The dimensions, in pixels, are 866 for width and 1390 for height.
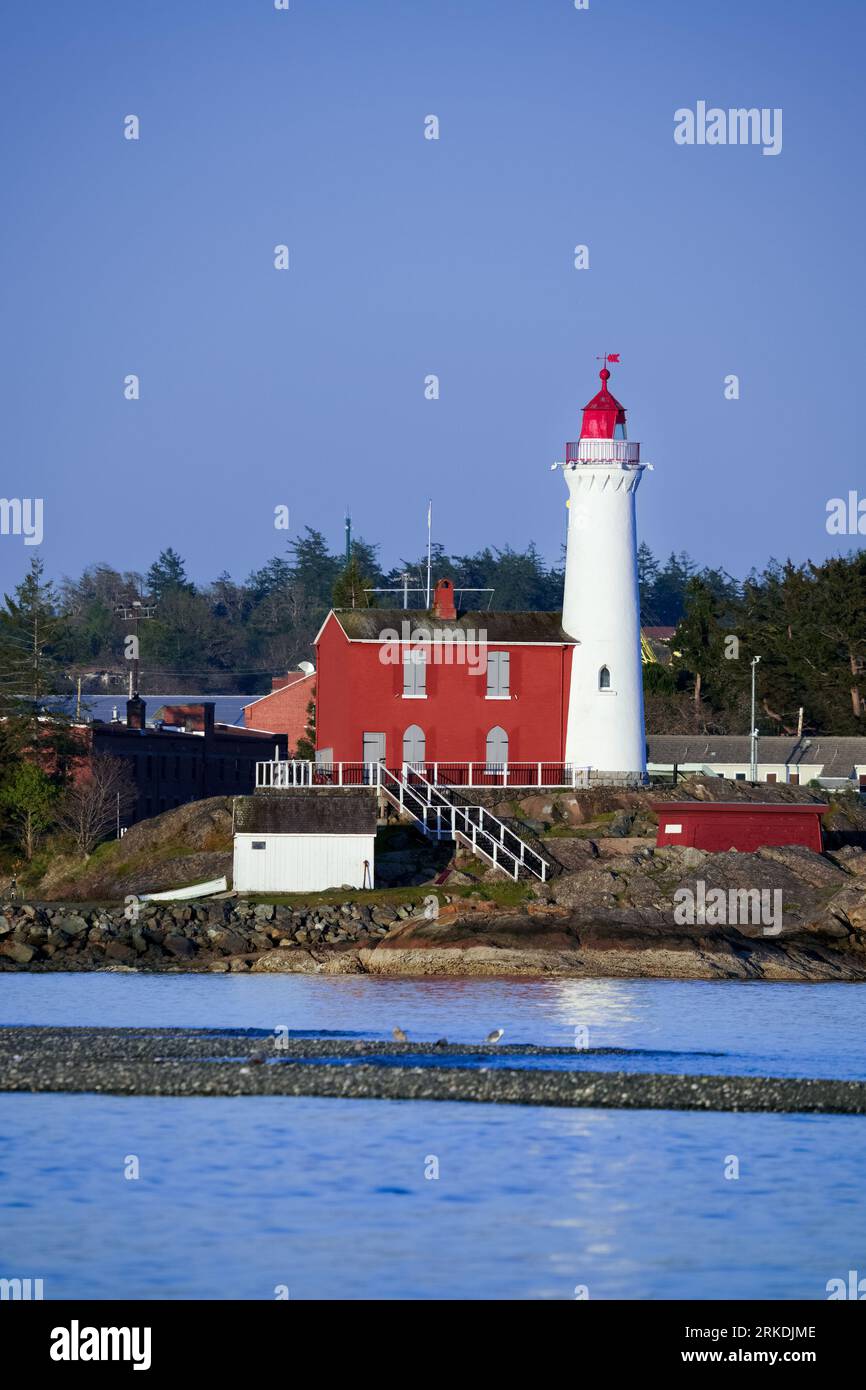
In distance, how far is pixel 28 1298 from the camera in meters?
16.3

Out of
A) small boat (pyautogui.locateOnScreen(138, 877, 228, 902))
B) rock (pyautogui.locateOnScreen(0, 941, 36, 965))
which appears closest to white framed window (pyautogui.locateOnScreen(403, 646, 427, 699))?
small boat (pyautogui.locateOnScreen(138, 877, 228, 902))

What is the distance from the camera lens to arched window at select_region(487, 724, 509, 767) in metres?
51.0

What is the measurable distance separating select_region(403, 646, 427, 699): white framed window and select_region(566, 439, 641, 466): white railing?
6045mm

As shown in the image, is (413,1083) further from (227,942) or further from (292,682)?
(292,682)

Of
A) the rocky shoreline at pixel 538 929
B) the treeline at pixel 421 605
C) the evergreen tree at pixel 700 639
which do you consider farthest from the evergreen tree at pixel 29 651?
the evergreen tree at pixel 700 639

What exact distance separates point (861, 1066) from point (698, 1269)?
37.6ft

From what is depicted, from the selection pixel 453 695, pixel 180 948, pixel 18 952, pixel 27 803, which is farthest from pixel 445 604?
pixel 18 952

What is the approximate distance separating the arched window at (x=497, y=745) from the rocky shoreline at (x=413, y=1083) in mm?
24255

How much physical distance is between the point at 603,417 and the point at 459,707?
26.3ft

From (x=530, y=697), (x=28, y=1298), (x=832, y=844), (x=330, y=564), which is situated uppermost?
(x=330, y=564)

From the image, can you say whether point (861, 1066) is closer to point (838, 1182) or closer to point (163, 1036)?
point (838, 1182)

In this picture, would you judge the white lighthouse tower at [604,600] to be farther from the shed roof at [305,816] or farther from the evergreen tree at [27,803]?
the evergreen tree at [27,803]

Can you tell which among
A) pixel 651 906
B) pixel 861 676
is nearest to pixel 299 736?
pixel 861 676

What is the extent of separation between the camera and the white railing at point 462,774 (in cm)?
5006
